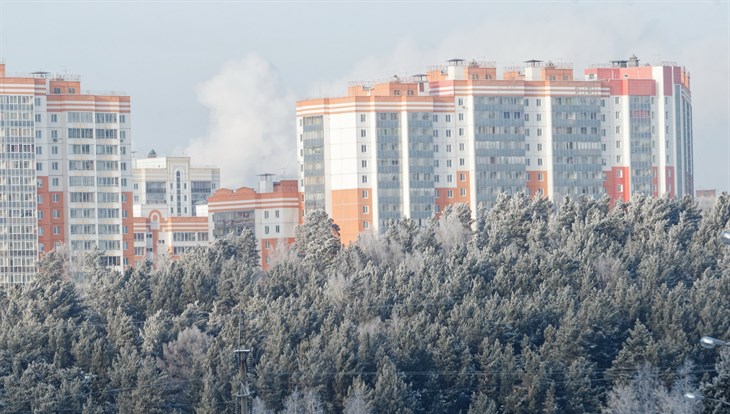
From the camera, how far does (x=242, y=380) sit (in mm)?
51531

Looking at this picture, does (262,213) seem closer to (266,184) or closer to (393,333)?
(266,184)

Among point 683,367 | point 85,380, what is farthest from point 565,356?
point 85,380

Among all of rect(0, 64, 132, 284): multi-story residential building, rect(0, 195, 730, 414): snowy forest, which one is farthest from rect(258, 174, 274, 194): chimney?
rect(0, 195, 730, 414): snowy forest

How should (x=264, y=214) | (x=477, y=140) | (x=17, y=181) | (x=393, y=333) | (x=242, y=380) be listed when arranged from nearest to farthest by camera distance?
(x=242, y=380), (x=393, y=333), (x=17, y=181), (x=477, y=140), (x=264, y=214)

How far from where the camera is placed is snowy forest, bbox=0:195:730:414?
83688 mm

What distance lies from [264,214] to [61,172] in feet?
66.6

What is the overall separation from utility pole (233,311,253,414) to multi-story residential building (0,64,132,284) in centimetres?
5177

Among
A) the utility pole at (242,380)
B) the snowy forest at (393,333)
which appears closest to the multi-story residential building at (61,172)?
the snowy forest at (393,333)

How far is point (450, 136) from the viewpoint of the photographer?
152875mm

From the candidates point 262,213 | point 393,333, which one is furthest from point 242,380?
point 262,213

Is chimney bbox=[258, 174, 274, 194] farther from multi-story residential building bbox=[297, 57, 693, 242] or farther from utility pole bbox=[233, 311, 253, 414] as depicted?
utility pole bbox=[233, 311, 253, 414]

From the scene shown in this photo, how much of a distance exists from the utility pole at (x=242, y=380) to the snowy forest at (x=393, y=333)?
0.70 m

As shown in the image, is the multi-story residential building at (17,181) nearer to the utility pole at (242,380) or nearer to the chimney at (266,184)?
the chimney at (266,184)

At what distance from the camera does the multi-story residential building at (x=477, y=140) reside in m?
150
